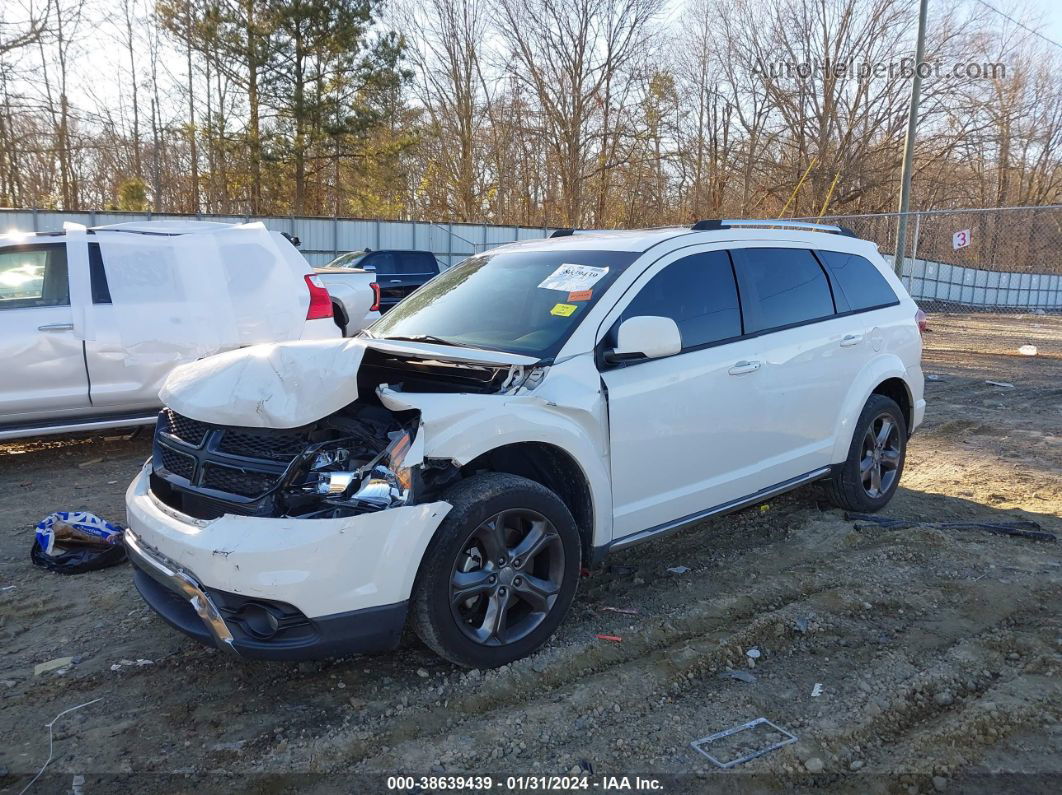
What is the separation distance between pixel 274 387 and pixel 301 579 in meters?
0.77

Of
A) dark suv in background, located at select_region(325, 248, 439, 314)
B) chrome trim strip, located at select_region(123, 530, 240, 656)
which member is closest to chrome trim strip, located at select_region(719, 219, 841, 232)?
chrome trim strip, located at select_region(123, 530, 240, 656)

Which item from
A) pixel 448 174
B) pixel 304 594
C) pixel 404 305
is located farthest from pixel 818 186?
pixel 304 594

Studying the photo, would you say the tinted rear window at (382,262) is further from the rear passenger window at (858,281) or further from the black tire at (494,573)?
the black tire at (494,573)

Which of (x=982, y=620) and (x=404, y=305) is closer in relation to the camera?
(x=982, y=620)

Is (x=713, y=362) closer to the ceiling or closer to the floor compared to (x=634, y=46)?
closer to the floor

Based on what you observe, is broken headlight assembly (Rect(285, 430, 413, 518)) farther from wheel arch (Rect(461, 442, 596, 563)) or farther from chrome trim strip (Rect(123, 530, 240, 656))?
wheel arch (Rect(461, 442, 596, 563))

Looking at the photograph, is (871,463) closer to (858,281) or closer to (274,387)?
(858,281)

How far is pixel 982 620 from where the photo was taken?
3.63m

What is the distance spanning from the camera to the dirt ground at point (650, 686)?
261 cm

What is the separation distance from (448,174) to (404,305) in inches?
1233

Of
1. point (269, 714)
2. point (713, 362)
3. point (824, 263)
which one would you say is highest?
point (824, 263)

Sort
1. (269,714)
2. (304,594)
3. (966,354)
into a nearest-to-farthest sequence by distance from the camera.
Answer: (304,594), (269,714), (966,354)

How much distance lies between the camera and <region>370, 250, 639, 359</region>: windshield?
3.69m

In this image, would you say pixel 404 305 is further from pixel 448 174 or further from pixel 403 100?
pixel 448 174
